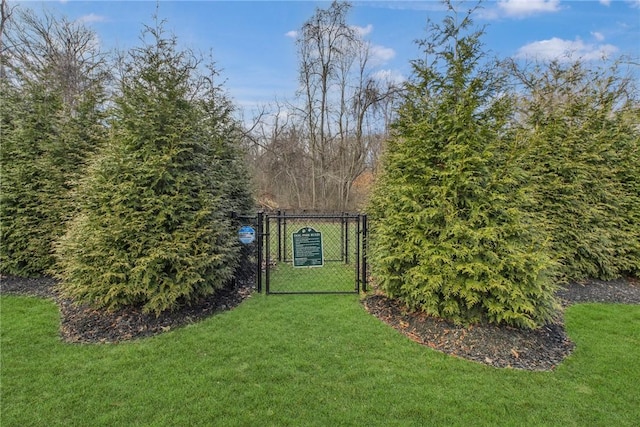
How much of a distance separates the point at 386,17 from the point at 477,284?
6019 mm

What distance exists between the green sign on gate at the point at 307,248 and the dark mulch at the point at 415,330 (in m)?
0.88

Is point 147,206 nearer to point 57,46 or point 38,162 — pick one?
point 38,162

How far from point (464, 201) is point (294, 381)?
237 cm

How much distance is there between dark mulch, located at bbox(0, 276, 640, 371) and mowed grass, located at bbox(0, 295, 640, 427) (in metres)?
0.14

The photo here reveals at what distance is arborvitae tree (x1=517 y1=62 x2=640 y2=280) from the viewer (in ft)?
16.5

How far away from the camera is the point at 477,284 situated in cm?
319

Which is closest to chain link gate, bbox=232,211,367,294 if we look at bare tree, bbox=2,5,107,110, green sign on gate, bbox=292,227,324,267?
green sign on gate, bbox=292,227,324,267

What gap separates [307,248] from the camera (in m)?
4.56

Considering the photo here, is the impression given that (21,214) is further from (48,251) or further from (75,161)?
(75,161)

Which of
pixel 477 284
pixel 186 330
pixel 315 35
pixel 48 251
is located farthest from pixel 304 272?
pixel 315 35

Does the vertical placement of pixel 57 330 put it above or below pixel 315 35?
below

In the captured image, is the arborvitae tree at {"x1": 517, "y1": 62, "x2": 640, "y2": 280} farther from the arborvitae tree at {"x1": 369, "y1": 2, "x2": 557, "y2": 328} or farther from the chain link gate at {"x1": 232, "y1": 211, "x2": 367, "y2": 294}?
the chain link gate at {"x1": 232, "y1": 211, "x2": 367, "y2": 294}

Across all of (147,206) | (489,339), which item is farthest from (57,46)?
(489,339)

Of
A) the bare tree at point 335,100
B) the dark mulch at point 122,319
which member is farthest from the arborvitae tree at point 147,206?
the bare tree at point 335,100
